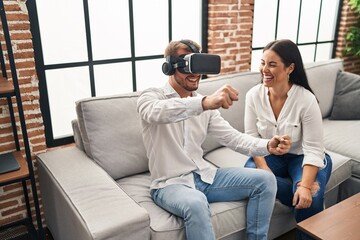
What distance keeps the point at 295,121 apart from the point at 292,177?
306 mm

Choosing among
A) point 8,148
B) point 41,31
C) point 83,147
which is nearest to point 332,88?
point 83,147

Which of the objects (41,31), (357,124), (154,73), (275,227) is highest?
(41,31)

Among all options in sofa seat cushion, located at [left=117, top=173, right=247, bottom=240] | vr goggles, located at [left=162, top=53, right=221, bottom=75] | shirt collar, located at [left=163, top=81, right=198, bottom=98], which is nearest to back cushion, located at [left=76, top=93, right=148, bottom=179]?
sofa seat cushion, located at [left=117, top=173, right=247, bottom=240]

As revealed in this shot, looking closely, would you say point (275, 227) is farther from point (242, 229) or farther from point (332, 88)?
point (332, 88)

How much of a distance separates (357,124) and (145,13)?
6.15ft

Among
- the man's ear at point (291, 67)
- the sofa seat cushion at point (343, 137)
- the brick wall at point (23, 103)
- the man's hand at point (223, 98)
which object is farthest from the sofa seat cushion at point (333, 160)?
the brick wall at point (23, 103)

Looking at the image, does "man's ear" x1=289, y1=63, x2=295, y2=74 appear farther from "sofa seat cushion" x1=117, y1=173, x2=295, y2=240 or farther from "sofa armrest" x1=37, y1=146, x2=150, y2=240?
"sofa armrest" x1=37, y1=146, x2=150, y2=240

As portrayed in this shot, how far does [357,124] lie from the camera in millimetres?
2756

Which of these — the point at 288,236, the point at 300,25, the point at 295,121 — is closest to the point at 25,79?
the point at 295,121

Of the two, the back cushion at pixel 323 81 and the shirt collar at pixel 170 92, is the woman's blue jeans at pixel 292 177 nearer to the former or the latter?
the shirt collar at pixel 170 92

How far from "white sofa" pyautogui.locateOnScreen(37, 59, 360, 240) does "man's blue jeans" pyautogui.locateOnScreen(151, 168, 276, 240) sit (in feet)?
0.15

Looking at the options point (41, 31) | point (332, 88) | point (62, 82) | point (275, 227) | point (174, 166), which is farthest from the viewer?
point (332, 88)

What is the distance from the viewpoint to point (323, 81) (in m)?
2.89

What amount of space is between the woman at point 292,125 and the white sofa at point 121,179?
0.17 metres
